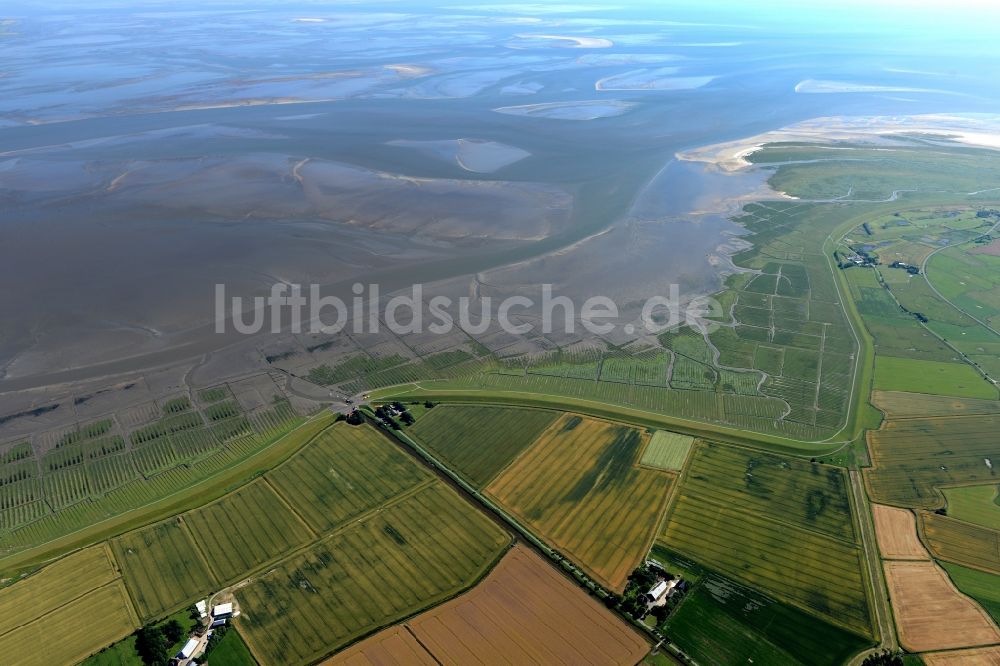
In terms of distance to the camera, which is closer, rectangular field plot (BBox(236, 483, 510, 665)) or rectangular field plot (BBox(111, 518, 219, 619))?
rectangular field plot (BBox(236, 483, 510, 665))

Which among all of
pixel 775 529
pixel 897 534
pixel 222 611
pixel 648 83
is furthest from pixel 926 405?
pixel 648 83

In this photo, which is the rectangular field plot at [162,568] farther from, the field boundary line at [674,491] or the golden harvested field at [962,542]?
the golden harvested field at [962,542]

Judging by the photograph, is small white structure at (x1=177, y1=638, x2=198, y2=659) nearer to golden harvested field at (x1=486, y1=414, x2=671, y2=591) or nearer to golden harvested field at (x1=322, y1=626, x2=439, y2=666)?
golden harvested field at (x1=322, y1=626, x2=439, y2=666)

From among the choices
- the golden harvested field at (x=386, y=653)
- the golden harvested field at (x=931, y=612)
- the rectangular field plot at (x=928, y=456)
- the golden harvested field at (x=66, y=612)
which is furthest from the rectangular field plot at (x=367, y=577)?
the rectangular field plot at (x=928, y=456)

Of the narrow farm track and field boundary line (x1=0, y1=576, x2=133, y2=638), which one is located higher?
the narrow farm track

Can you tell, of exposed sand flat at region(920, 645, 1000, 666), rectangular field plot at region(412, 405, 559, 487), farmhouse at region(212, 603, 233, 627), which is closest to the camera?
exposed sand flat at region(920, 645, 1000, 666)

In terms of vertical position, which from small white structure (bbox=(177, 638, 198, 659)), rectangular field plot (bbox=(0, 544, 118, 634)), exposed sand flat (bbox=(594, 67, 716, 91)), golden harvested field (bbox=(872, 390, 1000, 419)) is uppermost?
exposed sand flat (bbox=(594, 67, 716, 91))

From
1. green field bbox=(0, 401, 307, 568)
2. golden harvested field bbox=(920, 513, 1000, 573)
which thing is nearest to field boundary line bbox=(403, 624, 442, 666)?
green field bbox=(0, 401, 307, 568)

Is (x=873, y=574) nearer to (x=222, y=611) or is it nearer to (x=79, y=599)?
(x=222, y=611)
